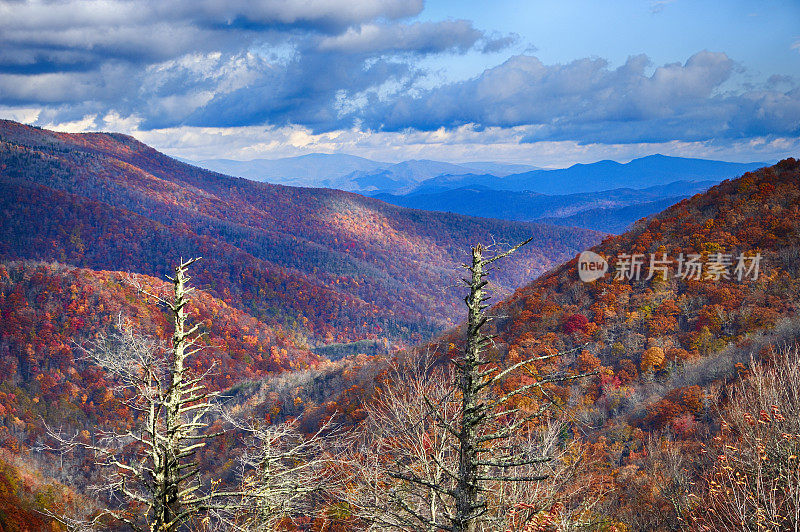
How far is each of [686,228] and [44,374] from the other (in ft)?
385

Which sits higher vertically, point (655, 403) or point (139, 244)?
point (139, 244)

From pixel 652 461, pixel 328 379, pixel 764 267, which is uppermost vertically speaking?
pixel 764 267

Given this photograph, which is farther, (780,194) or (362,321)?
(362,321)

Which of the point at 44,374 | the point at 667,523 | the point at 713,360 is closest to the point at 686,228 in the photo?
the point at 713,360

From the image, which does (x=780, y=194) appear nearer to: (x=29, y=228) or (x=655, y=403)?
(x=655, y=403)

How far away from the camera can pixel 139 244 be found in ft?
652

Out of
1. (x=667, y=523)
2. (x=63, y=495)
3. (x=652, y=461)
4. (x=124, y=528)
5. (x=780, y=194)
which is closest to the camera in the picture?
(x=667, y=523)
